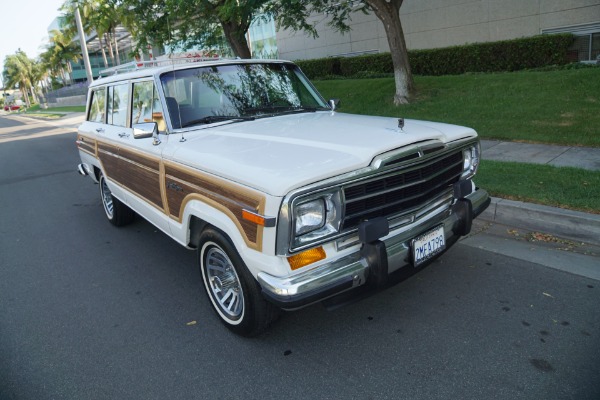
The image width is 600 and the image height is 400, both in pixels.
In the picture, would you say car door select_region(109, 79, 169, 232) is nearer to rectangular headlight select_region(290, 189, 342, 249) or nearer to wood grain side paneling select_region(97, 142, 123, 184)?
wood grain side paneling select_region(97, 142, 123, 184)

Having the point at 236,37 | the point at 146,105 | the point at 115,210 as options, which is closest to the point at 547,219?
the point at 146,105

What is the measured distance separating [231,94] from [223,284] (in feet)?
5.87

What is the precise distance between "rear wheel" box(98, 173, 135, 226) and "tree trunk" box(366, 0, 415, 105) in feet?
25.1

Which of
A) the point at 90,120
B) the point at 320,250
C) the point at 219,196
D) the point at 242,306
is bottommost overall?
the point at 242,306

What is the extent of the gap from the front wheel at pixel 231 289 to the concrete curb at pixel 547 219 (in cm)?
308

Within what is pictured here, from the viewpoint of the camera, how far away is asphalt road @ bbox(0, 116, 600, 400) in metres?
2.70

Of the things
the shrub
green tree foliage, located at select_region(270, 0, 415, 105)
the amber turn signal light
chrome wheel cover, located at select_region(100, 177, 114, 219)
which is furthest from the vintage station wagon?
the shrub

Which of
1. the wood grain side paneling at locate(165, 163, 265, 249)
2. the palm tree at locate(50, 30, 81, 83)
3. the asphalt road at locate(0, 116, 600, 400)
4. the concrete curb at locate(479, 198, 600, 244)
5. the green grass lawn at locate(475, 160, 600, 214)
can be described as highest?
the palm tree at locate(50, 30, 81, 83)

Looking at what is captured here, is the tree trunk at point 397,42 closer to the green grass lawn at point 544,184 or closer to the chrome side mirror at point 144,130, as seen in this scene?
the green grass lawn at point 544,184

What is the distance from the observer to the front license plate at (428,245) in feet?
9.80

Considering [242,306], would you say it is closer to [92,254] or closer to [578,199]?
[92,254]

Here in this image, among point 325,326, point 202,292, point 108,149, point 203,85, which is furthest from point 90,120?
point 325,326

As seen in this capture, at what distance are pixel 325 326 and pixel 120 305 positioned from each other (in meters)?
1.87

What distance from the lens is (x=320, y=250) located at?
277 cm
